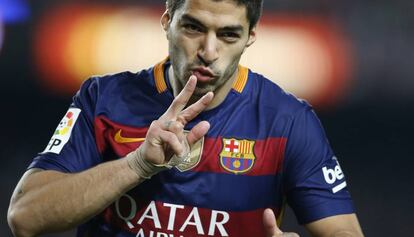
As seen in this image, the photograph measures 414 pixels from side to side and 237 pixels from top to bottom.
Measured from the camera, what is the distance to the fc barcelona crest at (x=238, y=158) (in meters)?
2.65

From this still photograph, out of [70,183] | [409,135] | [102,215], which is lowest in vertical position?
[409,135]

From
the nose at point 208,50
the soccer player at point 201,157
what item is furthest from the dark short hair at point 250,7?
the nose at point 208,50

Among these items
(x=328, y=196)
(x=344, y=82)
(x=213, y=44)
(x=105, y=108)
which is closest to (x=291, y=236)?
(x=328, y=196)

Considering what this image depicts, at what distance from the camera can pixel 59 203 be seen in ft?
7.95

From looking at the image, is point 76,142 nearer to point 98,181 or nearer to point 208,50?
point 98,181

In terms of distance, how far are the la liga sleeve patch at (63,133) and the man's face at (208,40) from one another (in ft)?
1.25

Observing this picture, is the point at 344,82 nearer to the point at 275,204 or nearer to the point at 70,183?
the point at 275,204

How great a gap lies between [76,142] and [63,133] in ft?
0.24

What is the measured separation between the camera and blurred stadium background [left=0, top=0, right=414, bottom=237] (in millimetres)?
4395

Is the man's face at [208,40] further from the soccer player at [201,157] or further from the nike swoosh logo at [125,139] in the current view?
the nike swoosh logo at [125,139]

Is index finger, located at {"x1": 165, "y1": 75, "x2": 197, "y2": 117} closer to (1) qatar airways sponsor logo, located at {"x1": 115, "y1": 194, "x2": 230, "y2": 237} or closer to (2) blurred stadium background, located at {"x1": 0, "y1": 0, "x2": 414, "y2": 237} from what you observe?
(1) qatar airways sponsor logo, located at {"x1": 115, "y1": 194, "x2": 230, "y2": 237}

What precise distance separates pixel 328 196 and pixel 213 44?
1.93ft

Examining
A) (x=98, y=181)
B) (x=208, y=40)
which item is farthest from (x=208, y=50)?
(x=98, y=181)

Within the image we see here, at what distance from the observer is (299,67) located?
4445 millimetres
